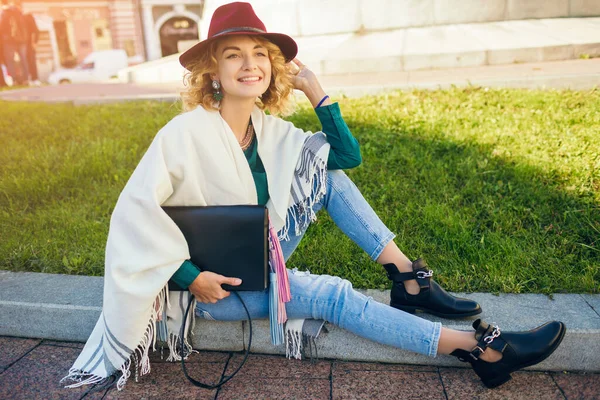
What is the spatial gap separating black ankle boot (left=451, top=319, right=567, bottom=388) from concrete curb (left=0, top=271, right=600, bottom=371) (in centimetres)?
17

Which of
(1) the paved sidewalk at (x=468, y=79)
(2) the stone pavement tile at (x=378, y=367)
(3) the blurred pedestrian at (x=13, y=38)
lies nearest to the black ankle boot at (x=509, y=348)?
(2) the stone pavement tile at (x=378, y=367)

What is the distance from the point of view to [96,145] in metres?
5.17

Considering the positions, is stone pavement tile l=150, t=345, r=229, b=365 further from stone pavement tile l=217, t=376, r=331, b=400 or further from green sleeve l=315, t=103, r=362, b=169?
green sleeve l=315, t=103, r=362, b=169

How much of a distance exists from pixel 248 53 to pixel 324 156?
59 centimetres

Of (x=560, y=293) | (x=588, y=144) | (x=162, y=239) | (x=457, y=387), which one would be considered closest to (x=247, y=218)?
(x=162, y=239)

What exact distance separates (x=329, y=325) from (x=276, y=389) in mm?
375

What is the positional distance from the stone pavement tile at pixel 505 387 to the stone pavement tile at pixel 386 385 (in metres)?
0.05

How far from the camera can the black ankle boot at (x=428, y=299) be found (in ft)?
8.01

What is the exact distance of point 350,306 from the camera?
228cm

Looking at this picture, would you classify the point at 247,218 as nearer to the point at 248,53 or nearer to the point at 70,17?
the point at 248,53

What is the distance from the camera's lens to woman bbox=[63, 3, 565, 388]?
6.95 feet

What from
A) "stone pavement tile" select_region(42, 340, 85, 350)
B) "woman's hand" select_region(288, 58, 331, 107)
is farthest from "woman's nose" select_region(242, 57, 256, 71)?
"stone pavement tile" select_region(42, 340, 85, 350)

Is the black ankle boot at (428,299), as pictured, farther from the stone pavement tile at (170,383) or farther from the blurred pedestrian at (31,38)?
the blurred pedestrian at (31,38)

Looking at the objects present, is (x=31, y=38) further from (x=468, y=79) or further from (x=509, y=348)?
(x=509, y=348)
